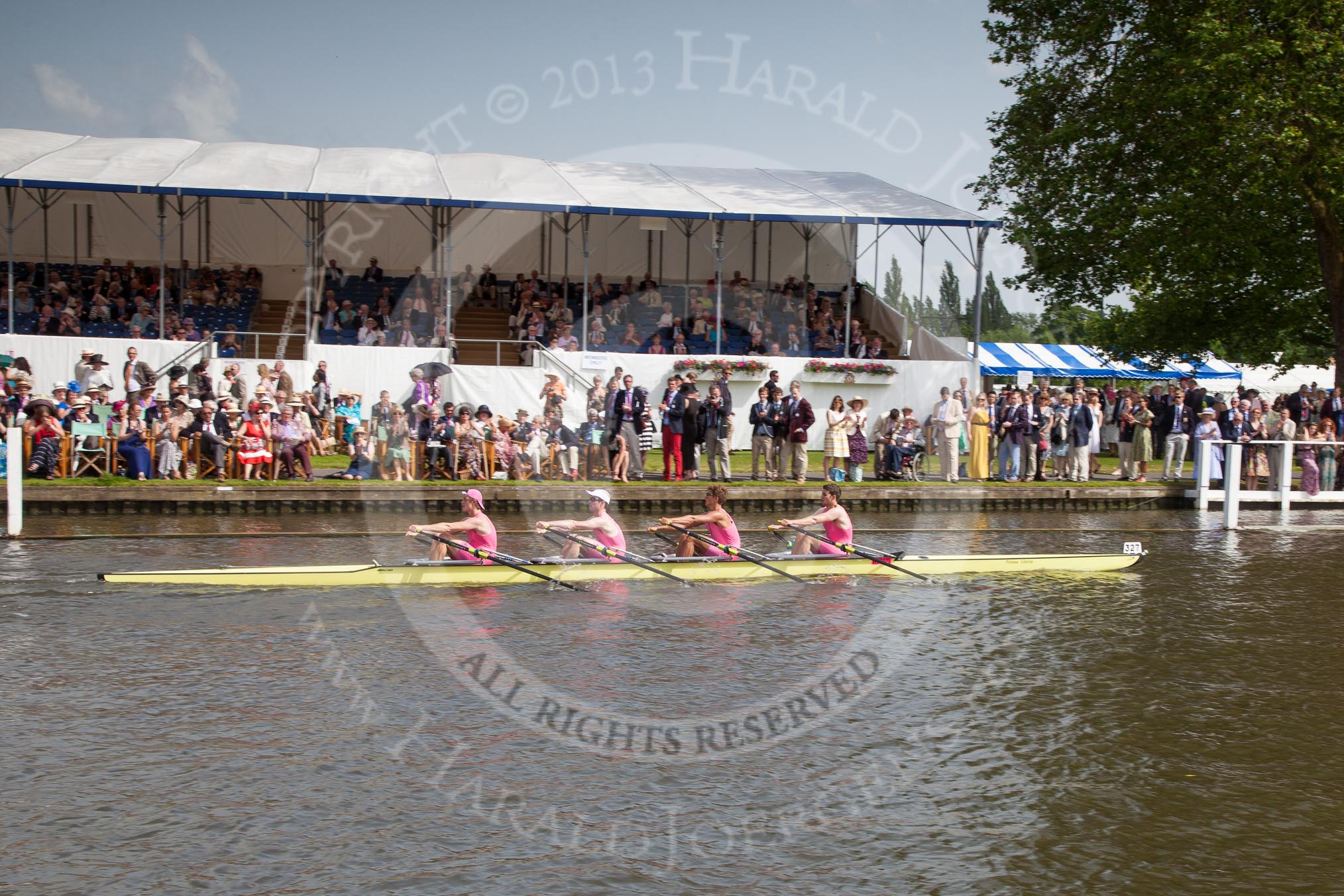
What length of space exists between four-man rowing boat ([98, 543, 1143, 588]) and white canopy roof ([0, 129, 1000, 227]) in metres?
13.4

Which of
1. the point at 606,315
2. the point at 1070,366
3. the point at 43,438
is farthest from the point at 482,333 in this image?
the point at 1070,366

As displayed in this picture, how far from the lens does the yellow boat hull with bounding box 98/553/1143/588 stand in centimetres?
1316

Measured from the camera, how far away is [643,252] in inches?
1291

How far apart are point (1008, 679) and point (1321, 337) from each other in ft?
94.7

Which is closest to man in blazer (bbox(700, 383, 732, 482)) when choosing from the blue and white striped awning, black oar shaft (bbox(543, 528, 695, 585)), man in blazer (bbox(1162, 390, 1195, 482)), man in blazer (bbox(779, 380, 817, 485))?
man in blazer (bbox(779, 380, 817, 485))

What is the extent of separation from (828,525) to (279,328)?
18669 millimetres

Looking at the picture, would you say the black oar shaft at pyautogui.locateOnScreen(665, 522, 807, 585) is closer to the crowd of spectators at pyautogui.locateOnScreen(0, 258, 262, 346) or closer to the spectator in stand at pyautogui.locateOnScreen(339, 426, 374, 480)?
the spectator in stand at pyautogui.locateOnScreen(339, 426, 374, 480)

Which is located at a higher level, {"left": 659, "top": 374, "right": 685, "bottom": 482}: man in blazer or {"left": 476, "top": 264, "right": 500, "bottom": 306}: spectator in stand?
{"left": 476, "top": 264, "right": 500, "bottom": 306}: spectator in stand

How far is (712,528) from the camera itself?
48.6ft

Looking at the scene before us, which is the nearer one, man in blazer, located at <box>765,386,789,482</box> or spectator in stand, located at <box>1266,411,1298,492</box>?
man in blazer, located at <box>765,386,789,482</box>

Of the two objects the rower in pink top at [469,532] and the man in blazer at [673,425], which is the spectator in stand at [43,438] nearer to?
the rower in pink top at [469,532]

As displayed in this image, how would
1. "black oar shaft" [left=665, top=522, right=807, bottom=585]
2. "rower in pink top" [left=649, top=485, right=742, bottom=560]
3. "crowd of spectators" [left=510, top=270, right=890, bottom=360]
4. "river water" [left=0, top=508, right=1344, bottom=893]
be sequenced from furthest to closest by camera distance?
"crowd of spectators" [left=510, top=270, right=890, bottom=360]
"rower in pink top" [left=649, top=485, right=742, bottom=560]
"black oar shaft" [left=665, top=522, right=807, bottom=585]
"river water" [left=0, top=508, right=1344, bottom=893]

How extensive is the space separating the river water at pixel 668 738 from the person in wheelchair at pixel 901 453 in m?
8.18

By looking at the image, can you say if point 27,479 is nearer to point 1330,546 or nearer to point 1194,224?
point 1330,546
